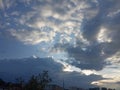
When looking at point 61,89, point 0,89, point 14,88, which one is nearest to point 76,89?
point 61,89

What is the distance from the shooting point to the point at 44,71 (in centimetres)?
6938

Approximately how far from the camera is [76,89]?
153 meters

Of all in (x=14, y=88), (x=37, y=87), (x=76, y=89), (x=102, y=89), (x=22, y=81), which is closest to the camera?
(x=37, y=87)

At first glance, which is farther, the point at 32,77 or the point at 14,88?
the point at 14,88

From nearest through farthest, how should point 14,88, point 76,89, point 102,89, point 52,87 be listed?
1. point 14,88
2. point 52,87
3. point 76,89
4. point 102,89

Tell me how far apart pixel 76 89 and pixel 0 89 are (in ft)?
247

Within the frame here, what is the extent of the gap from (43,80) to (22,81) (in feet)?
40.4

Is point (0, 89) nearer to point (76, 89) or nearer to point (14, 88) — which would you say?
point (14, 88)

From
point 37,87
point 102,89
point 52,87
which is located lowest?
point 37,87

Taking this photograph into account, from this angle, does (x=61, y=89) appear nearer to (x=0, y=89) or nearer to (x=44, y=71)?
(x=0, y=89)

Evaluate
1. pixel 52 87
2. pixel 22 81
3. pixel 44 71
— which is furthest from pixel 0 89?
pixel 52 87

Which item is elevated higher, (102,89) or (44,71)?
(102,89)

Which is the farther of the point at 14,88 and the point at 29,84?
the point at 14,88

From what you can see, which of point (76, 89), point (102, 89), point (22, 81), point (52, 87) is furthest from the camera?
point (102, 89)
